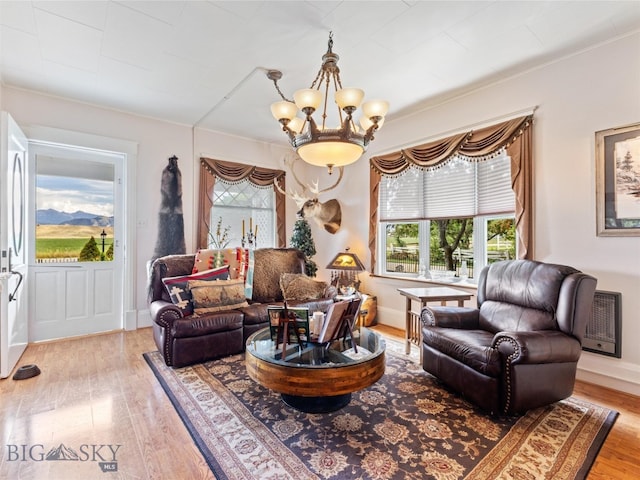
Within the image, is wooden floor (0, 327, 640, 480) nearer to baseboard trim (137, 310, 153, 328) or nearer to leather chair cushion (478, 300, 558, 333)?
leather chair cushion (478, 300, 558, 333)

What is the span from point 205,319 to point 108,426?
3.86 feet

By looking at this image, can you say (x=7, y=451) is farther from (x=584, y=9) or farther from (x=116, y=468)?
(x=584, y=9)

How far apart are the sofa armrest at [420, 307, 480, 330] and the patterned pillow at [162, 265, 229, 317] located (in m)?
2.26

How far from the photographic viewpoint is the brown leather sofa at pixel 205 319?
300cm

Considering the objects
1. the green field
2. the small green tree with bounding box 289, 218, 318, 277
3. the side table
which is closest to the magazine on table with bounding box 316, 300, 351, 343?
the side table

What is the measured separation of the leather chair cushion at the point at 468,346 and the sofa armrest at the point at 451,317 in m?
0.06

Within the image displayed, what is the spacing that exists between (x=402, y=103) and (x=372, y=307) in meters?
2.86

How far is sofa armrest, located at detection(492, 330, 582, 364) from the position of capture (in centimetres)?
204

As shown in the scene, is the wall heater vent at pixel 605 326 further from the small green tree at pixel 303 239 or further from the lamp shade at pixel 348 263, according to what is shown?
the small green tree at pixel 303 239

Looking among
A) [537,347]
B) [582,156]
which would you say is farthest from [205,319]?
[582,156]

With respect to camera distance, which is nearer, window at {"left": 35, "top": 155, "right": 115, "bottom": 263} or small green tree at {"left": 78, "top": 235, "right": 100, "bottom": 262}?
window at {"left": 35, "top": 155, "right": 115, "bottom": 263}

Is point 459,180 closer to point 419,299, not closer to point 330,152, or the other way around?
point 419,299

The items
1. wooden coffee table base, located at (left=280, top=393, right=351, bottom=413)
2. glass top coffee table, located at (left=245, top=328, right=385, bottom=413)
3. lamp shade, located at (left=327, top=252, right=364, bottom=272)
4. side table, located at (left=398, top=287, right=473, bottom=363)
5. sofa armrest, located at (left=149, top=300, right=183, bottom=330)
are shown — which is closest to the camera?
glass top coffee table, located at (left=245, top=328, right=385, bottom=413)

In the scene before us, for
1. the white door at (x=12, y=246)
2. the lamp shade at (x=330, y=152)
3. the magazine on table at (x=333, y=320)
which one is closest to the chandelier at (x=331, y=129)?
the lamp shade at (x=330, y=152)
